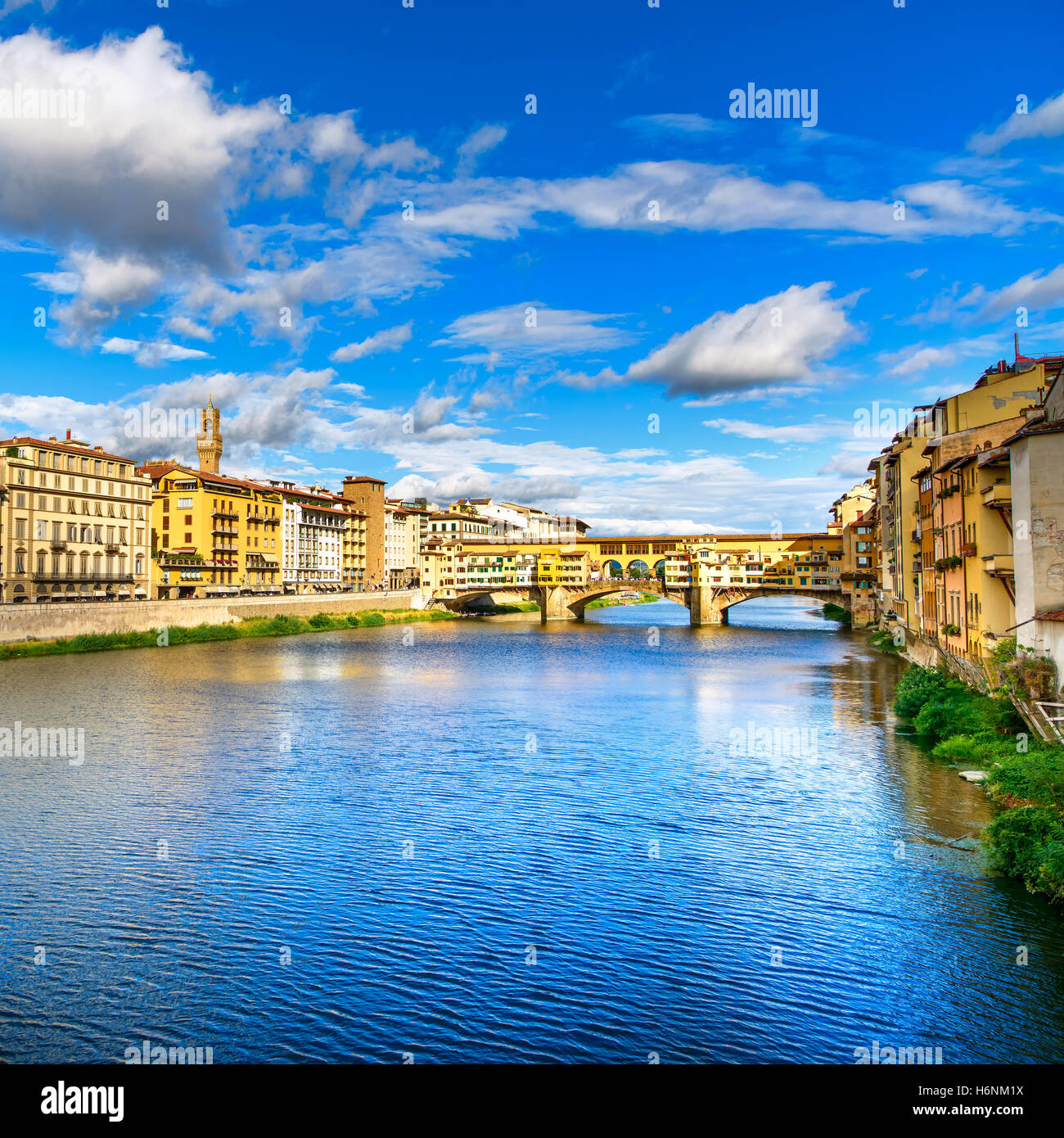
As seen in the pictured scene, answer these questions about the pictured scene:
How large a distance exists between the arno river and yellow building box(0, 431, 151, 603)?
131ft

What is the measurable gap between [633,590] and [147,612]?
6106cm

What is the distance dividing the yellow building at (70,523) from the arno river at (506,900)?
131 feet

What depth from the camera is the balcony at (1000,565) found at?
28.8 metres

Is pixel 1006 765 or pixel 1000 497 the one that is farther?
pixel 1000 497

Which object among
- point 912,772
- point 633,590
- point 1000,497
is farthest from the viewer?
point 633,590

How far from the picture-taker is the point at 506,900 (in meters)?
16.7

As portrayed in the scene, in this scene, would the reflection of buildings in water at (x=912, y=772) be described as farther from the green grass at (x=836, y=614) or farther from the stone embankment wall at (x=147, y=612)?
the green grass at (x=836, y=614)

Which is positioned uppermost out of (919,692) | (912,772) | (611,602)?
(611,602)

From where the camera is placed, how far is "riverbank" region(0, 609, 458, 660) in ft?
189

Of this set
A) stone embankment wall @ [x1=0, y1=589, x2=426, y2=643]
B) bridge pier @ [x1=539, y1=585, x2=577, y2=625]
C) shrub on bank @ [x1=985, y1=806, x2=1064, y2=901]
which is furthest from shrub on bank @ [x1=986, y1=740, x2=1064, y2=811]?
bridge pier @ [x1=539, y1=585, x2=577, y2=625]

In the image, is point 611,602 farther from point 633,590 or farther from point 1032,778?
point 1032,778

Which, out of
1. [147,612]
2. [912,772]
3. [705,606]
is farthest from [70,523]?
[912,772]

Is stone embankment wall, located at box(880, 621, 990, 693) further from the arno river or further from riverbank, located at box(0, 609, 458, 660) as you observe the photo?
riverbank, located at box(0, 609, 458, 660)

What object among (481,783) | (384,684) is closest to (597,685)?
(384,684)
